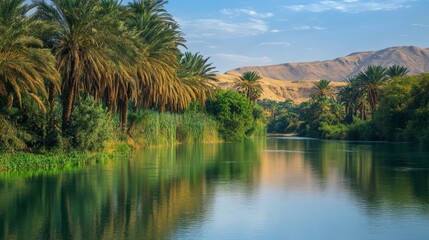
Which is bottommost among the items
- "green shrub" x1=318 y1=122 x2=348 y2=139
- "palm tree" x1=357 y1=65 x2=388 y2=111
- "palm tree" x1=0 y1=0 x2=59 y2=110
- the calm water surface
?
the calm water surface

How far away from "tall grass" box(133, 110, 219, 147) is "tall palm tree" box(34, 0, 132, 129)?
17.1m

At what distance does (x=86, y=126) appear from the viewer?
36.6 meters

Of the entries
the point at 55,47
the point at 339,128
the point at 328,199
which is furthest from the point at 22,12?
the point at 339,128

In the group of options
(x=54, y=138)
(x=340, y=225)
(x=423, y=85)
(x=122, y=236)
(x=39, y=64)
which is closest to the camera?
(x=122, y=236)

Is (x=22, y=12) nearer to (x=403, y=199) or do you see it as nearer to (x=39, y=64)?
(x=39, y=64)

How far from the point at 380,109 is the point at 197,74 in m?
27.8

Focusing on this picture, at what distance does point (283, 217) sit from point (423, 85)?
216 ft

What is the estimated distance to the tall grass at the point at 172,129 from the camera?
55000 millimetres

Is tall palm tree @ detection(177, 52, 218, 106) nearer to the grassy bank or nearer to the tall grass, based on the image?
the tall grass

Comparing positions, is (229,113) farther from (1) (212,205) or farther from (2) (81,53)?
(1) (212,205)

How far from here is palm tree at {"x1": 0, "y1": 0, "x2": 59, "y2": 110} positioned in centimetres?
2739

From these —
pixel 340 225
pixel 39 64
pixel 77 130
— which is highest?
pixel 39 64

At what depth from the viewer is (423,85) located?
246 ft

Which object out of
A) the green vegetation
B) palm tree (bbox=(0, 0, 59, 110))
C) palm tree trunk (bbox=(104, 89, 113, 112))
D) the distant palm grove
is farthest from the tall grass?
the green vegetation
